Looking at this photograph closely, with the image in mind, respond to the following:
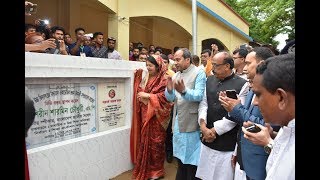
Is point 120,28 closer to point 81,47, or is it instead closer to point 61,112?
point 81,47

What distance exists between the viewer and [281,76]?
4.86ft

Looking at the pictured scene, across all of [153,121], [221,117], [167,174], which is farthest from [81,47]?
[221,117]

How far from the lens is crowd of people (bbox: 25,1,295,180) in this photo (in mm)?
1507

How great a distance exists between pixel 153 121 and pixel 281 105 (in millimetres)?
3728

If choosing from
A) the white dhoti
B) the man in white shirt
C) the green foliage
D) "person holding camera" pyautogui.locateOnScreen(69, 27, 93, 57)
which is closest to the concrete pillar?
"person holding camera" pyautogui.locateOnScreen(69, 27, 93, 57)

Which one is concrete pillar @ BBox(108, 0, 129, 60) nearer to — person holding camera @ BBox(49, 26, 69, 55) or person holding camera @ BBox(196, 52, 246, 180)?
person holding camera @ BBox(49, 26, 69, 55)

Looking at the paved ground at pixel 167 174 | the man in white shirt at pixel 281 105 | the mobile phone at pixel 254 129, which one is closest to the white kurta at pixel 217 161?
the mobile phone at pixel 254 129

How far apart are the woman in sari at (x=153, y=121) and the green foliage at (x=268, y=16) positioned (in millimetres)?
13571

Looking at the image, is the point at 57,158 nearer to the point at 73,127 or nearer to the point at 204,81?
the point at 73,127

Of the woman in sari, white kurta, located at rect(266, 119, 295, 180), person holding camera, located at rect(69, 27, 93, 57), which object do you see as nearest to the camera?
white kurta, located at rect(266, 119, 295, 180)

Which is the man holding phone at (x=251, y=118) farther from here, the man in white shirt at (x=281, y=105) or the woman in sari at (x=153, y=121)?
the woman in sari at (x=153, y=121)

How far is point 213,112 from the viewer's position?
3.66 m
